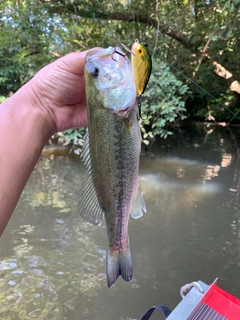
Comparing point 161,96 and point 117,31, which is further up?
point 117,31

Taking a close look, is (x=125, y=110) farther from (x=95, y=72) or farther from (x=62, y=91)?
(x=62, y=91)

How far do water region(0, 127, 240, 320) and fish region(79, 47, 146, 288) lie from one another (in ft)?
7.70

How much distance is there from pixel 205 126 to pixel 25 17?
1243 centimetres

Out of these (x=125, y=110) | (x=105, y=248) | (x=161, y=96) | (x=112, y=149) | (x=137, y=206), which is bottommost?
(x=105, y=248)

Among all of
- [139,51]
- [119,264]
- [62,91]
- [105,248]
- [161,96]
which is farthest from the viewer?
[161,96]

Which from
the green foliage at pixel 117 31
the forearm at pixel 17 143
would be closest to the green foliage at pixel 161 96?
the green foliage at pixel 117 31

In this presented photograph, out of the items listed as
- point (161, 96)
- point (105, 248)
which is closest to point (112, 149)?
point (105, 248)

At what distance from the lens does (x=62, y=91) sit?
1485 mm

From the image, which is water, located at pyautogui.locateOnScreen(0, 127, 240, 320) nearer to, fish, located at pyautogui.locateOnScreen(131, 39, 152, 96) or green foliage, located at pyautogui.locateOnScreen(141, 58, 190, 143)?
green foliage, located at pyautogui.locateOnScreen(141, 58, 190, 143)

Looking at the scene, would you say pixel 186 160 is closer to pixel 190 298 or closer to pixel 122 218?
pixel 190 298

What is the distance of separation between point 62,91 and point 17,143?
33cm

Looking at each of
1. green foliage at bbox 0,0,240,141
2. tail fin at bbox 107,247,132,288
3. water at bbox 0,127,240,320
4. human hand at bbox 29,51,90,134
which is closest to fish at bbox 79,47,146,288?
tail fin at bbox 107,247,132,288

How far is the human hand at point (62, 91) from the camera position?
139 centimetres

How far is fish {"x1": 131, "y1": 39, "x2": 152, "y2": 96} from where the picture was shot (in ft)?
3.62
